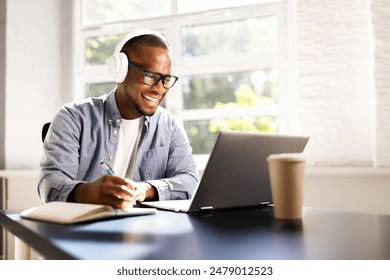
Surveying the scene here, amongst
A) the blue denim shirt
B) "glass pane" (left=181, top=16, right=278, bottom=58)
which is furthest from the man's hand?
"glass pane" (left=181, top=16, right=278, bottom=58)

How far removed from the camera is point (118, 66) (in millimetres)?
1684

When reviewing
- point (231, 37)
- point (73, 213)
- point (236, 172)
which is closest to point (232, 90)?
point (231, 37)

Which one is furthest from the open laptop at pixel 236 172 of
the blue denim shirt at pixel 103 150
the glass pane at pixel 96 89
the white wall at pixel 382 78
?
the glass pane at pixel 96 89

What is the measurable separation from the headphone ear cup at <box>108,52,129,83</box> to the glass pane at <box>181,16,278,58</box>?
1.44m

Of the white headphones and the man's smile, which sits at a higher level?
the white headphones

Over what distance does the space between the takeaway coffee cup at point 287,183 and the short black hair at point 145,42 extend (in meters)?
0.89

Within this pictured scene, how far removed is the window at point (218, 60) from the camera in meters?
2.90

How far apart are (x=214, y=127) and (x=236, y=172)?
1945mm

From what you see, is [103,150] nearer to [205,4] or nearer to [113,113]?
[113,113]

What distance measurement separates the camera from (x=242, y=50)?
2.98 meters

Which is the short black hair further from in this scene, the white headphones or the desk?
the desk

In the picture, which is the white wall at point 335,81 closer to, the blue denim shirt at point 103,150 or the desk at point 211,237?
the blue denim shirt at point 103,150

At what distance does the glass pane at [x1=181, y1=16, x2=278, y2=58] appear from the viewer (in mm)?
2940

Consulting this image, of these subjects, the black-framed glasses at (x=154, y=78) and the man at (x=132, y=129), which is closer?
the man at (x=132, y=129)
